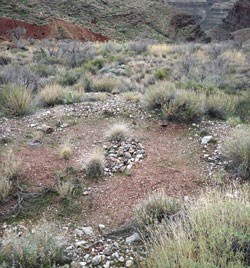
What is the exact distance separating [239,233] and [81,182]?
2.78 m

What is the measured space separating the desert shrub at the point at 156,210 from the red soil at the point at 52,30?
2674 centimetres

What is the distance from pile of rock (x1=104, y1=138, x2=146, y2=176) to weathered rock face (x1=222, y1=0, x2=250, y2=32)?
6713cm

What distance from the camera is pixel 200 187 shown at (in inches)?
201

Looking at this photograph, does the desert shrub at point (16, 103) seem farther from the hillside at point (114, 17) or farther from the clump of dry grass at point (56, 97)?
the hillside at point (114, 17)

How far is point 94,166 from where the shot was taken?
5.50 m

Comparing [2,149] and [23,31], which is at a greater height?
→ [2,149]

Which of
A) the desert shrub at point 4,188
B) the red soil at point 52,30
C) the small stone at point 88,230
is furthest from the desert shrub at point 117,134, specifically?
the red soil at point 52,30

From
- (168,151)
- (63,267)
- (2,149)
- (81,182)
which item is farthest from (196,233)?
(2,149)

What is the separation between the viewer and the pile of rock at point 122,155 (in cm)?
570

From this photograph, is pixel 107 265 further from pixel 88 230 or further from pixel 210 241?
pixel 210 241

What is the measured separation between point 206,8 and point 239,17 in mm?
31775

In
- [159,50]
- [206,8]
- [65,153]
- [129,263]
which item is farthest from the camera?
[206,8]

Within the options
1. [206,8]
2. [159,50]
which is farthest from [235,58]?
[206,8]

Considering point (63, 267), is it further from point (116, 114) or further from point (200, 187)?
point (116, 114)
